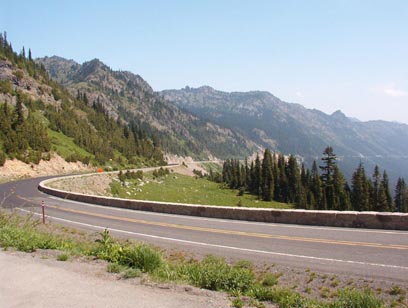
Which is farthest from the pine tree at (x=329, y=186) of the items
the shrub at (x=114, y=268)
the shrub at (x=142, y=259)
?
the shrub at (x=114, y=268)

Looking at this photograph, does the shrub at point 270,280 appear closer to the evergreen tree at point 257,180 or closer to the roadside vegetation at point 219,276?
the roadside vegetation at point 219,276

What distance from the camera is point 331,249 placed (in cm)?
1260

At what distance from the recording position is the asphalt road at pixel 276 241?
10.9 meters

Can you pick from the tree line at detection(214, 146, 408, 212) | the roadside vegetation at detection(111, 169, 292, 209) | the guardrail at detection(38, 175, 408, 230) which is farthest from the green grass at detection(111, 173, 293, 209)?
the guardrail at detection(38, 175, 408, 230)

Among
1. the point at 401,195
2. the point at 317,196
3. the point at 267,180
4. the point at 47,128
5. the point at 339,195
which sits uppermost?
the point at 47,128

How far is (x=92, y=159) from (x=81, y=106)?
6189 cm

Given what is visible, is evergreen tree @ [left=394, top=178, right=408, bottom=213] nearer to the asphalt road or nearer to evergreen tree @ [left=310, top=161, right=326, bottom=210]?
evergreen tree @ [left=310, top=161, right=326, bottom=210]

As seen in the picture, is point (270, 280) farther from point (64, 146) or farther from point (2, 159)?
point (64, 146)

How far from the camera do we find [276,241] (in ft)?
47.1

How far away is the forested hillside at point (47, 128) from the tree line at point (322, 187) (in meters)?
40.1

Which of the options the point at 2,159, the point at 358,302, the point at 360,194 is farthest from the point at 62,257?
the point at 360,194

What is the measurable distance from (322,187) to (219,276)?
84.6 m

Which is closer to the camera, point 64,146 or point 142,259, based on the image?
point 142,259

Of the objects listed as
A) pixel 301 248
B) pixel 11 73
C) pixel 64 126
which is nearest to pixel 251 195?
pixel 64 126
